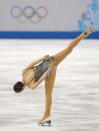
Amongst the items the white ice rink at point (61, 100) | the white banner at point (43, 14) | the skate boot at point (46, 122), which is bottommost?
the skate boot at point (46, 122)

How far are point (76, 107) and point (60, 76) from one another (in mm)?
3130

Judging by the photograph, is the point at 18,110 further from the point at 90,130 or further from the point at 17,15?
the point at 17,15

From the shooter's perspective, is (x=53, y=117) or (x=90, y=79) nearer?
(x=53, y=117)

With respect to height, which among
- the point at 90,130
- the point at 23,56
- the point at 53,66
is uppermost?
the point at 23,56

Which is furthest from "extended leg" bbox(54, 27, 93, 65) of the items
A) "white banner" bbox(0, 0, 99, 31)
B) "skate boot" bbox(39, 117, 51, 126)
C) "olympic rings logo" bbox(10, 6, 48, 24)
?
"olympic rings logo" bbox(10, 6, 48, 24)

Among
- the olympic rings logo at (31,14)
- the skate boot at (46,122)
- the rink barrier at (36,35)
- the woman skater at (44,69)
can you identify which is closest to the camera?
the woman skater at (44,69)

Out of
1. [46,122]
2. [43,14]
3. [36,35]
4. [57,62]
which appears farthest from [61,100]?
[43,14]

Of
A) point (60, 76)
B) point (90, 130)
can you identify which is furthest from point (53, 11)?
point (90, 130)

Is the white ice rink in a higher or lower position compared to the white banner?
lower

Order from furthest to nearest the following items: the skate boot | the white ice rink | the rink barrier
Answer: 1. the rink barrier
2. the white ice rink
3. the skate boot

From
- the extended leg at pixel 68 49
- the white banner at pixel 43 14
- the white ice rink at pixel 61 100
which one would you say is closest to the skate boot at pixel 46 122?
the white ice rink at pixel 61 100

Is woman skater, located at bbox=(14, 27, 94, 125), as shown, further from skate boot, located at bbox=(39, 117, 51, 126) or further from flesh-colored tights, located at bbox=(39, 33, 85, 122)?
skate boot, located at bbox=(39, 117, 51, 126)

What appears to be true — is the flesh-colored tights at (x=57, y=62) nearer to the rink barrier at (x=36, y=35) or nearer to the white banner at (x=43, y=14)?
the rink barrier at (x=36, y=35)

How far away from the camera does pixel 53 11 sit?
18219 millimetres
